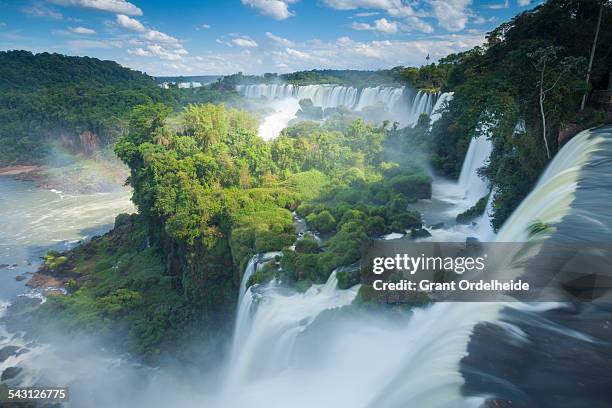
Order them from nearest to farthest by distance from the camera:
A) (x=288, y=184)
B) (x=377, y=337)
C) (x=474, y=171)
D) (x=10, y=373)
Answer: (x=377, y=337) < (x=10, y=373) < (x=474, y=171) < (x=288, y=184)

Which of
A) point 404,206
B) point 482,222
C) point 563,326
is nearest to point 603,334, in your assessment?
point 563,326

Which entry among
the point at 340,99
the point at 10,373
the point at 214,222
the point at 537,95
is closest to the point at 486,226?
the point at 537,95

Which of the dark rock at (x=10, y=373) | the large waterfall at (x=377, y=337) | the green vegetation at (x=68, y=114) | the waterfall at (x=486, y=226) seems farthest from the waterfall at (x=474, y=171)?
the green vegetation at (x=68, y=114)

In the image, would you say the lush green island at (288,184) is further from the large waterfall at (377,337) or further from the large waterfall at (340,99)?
the large waterfall at (340,99)

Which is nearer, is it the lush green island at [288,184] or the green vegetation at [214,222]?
the lush green island at [288,184]

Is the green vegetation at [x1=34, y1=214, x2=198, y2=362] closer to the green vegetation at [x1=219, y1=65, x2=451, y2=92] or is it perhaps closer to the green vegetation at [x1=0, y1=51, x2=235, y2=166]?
the green vegetation at [x1=219, y1=65, x2=451, y2=92]

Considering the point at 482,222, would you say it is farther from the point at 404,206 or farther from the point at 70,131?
the point at 70,131

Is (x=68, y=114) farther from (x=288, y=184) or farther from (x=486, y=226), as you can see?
(x=486, y=226)
